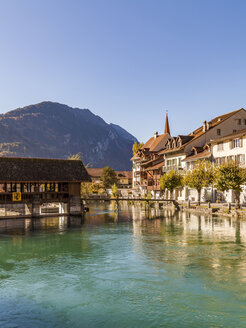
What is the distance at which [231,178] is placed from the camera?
4994 cm

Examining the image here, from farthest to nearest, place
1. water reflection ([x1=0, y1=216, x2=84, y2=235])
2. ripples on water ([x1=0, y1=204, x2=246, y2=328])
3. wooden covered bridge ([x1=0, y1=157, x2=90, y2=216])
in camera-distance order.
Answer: wooden covered bridge ([x1=0, y1=157, x2=90, y2=216]), water reflection ([x1=0, y1=216, x2=84, y2=235]), ripples on water ([x1=0, y1=204, x2=246, y2=328])

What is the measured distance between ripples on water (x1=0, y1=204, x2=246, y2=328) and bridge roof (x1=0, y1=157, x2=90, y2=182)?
60.0 ft

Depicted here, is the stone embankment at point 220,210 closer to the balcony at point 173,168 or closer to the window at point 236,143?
the window at point 236,143

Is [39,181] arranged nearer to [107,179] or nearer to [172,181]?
[172,181]

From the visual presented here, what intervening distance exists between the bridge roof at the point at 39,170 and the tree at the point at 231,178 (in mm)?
21596

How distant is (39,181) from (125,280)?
37131 mm

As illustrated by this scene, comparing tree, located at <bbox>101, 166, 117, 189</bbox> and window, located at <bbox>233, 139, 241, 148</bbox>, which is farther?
tree, located at <bbox>101, 166, 117, 189</bbox>

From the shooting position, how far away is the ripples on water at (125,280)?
49.5ft

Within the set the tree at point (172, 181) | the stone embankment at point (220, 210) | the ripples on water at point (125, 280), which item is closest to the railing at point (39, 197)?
the ripples on water at point (125, 280)

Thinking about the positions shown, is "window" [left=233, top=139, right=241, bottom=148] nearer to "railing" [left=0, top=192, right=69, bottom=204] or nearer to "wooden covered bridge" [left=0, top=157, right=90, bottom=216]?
"wooden covered bridge" [left=0, top=157, right=90, bottom=216]

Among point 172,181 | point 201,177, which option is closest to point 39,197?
point 201,177

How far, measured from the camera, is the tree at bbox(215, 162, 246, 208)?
49562 mm

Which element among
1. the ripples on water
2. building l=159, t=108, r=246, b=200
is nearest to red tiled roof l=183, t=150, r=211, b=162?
building l=159, t=108, r=246, b=200

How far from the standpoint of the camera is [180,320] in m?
14.7
